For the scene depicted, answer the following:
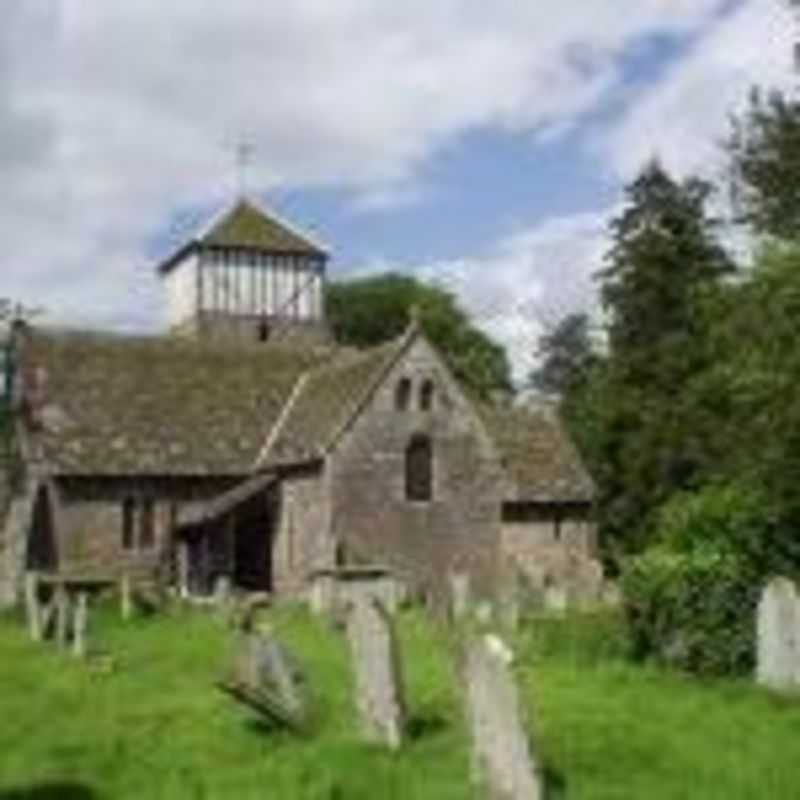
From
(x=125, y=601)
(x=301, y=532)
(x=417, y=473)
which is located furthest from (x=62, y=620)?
(x=417, y=473)

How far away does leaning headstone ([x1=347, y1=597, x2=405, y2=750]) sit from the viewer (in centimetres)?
1877

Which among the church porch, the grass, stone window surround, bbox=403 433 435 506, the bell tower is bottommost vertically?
the grass

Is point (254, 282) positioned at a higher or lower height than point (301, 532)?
higher

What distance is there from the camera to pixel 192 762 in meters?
18.0

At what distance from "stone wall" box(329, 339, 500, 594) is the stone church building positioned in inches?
1.7

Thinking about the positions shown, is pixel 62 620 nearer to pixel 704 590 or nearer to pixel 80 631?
pixel 80 631

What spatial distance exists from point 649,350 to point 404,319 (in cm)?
4973

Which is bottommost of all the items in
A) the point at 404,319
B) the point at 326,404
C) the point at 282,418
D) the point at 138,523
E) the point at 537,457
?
the point at 138,523

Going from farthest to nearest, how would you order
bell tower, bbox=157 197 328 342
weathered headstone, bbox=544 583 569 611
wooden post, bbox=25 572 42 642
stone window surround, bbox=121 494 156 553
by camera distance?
bell tower, bbox=157 197 328 342
stone window surround, bbox=121 494 156 553
weathered headstone, bbox=544 583 569 611
wooden post, bbox=25 572 42 642

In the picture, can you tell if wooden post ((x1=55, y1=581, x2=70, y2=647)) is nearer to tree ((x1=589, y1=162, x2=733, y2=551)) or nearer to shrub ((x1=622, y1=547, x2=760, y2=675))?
shrub ((x1=622, y1=547, x2=760, y2=675))

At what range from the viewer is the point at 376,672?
63.3 feet

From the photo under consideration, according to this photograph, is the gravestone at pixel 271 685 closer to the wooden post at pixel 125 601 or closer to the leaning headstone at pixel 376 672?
the leaning headstone at pixel 376 672

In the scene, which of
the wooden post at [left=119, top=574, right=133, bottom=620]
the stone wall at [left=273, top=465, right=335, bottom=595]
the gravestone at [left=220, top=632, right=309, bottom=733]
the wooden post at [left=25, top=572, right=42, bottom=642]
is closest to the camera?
the gravestone at [left=220, top=632, right=309, bottom=733]

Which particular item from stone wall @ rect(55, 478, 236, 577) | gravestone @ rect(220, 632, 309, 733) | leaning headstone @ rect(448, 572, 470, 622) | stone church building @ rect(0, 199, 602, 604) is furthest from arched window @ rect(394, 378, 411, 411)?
gravestone @ rect(220, 632, 309, 733)
